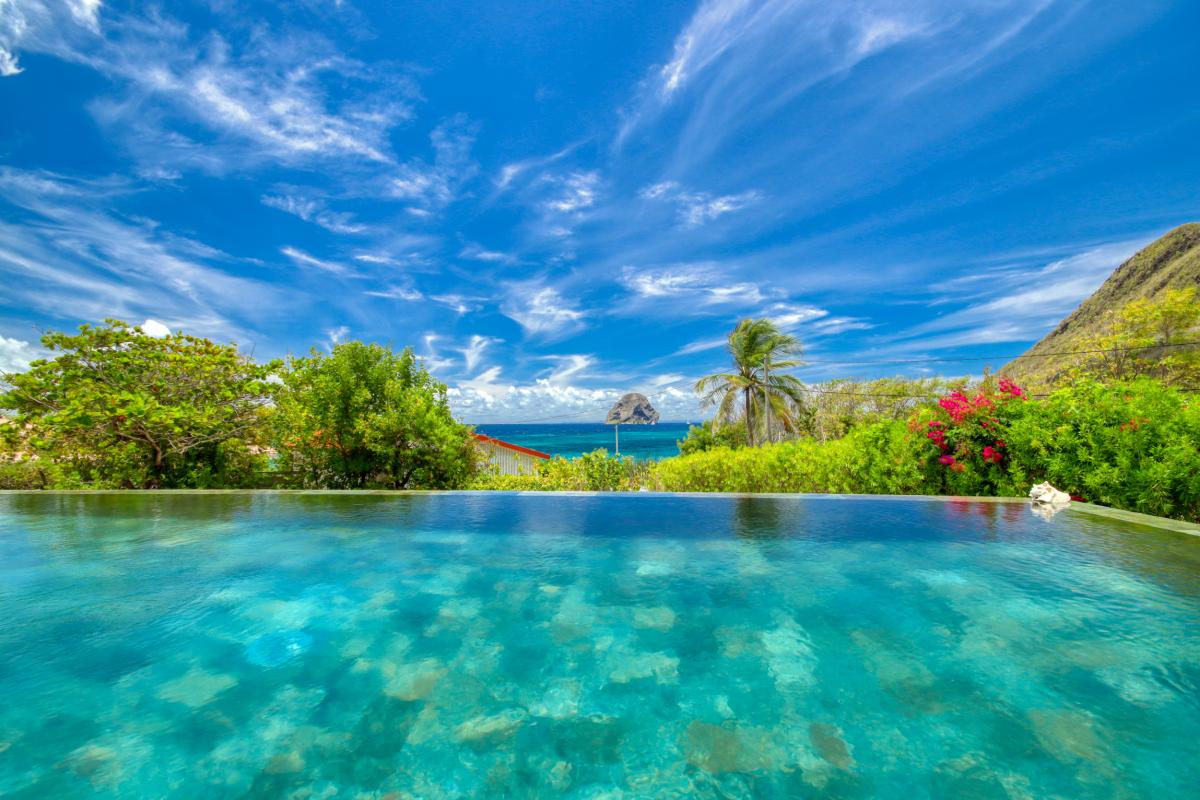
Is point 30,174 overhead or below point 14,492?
overhead

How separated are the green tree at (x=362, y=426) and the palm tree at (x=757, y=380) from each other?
39.3 ft

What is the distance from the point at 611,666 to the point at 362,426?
843 cm

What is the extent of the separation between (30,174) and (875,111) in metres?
19.9

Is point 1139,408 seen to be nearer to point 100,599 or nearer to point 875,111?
point 100,599

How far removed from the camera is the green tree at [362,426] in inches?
373

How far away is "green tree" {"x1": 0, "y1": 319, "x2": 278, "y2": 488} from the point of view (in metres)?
8.31

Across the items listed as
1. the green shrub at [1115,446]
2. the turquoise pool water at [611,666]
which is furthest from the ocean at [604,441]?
the turquoise pool water at [611,666]

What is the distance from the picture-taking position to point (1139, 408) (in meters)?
4.90

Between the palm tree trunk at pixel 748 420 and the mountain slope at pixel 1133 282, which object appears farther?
the mountain slope at pixel 1133 282

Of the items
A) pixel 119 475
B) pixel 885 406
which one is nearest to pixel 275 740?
pixel 119 475

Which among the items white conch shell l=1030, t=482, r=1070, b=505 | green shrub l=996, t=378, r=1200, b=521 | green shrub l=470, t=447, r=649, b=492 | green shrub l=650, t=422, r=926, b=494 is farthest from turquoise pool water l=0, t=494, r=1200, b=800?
green shrub l=470, t=447, r=649, b=492

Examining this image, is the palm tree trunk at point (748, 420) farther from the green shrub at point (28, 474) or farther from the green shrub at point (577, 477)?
the green shrub at point (28, 474)

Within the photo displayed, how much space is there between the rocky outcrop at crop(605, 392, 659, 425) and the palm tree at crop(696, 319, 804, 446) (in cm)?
11268

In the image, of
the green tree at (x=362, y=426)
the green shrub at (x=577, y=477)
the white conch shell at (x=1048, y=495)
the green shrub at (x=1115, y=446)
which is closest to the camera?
the green shrub at (x=1115, y=446)
